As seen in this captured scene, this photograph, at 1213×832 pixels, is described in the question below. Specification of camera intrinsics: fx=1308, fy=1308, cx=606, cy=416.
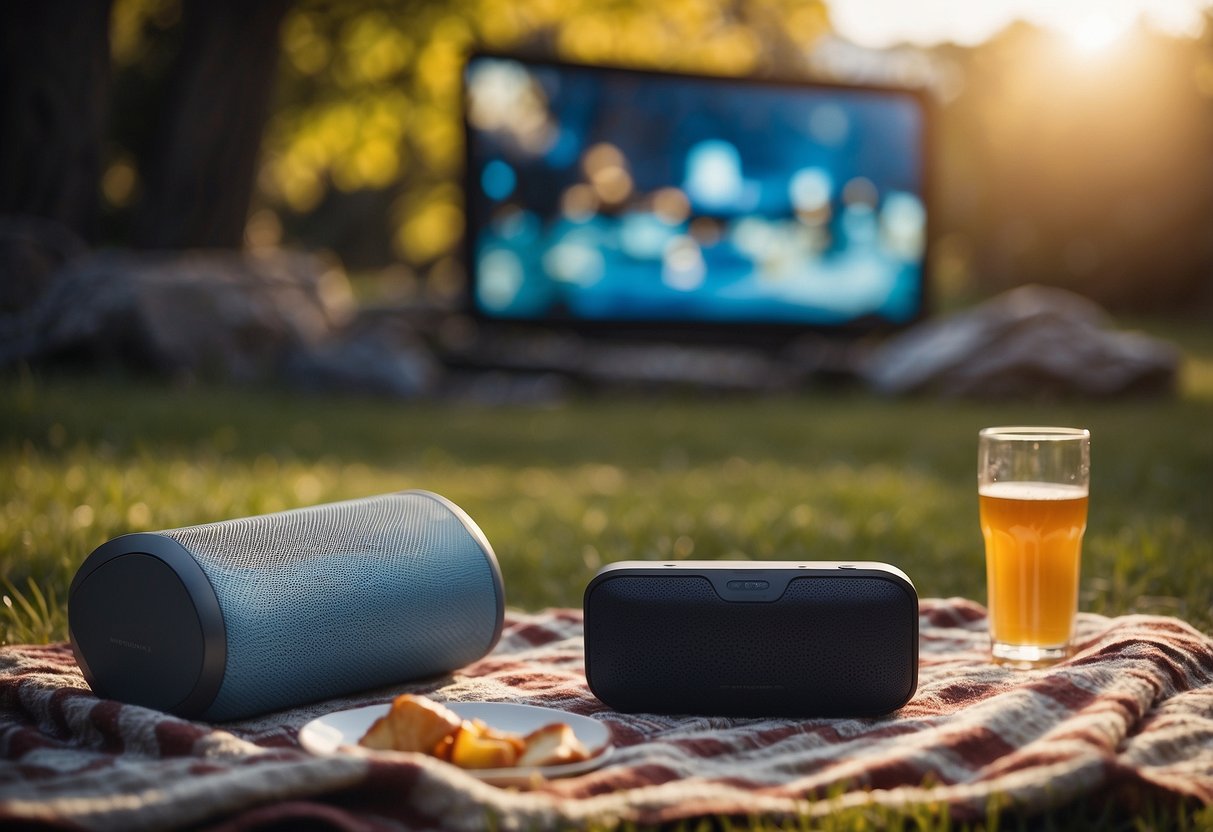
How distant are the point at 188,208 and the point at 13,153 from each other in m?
1.19

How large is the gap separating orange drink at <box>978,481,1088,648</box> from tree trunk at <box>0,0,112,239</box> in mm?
6363

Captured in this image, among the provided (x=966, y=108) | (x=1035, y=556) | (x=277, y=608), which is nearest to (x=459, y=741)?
(x=277, y=608)

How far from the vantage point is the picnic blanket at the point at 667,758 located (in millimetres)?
1440

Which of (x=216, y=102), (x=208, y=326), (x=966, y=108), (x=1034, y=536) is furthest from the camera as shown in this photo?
(x=966, y=108)

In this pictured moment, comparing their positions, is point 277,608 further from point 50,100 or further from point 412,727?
point 50,100

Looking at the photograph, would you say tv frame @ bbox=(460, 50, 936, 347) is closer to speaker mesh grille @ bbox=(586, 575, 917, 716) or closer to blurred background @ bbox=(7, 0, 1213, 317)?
blurred background @ bbox=(7, 0, 1213, 317)

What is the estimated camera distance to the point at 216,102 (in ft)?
25.8

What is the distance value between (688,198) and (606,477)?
11.2 feet

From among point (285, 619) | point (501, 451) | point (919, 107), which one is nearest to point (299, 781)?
point (285, 619)

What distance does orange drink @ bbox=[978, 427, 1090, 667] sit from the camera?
2104 millimetres

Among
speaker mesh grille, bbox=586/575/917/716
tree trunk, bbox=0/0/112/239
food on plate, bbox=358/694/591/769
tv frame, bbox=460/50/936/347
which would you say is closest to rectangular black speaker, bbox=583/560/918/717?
speaker mesh grille, bbox=586/575/917/716

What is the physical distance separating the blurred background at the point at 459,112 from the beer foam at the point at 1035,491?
599 centimetres

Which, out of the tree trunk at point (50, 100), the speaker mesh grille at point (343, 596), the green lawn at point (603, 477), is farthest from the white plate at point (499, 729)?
the tree trunk at point (50, 100)

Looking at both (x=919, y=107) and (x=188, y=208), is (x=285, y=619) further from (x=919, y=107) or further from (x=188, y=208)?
(x=919, y=107)
